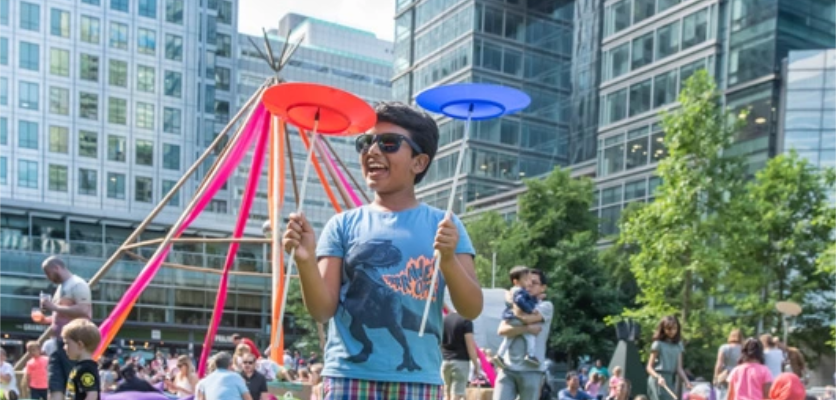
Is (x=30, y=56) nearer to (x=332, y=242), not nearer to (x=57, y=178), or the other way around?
(x=57, y=178)

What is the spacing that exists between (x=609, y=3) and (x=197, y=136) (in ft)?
95.5

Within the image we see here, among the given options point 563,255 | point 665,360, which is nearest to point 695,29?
point 563,255

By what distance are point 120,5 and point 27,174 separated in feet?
36.6

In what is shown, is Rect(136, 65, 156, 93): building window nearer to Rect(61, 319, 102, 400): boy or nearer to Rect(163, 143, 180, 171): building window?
Rect(163, 143, 180, 171): building window

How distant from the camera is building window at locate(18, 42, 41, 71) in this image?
5091cm

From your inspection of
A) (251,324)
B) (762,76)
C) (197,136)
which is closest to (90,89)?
(197,136)

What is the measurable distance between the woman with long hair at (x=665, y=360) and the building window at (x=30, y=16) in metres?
49.0

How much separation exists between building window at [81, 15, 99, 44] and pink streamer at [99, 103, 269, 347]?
42.2 meters

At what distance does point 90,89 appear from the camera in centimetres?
5331

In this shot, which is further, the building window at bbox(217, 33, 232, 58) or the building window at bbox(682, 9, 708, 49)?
the building window at bbox(217, 33, 232, 58)

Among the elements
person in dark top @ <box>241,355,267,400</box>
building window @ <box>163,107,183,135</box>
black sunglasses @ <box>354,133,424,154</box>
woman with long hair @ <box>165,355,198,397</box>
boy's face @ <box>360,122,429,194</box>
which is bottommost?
woman with long hair @ <box>165,355,198,397</box>

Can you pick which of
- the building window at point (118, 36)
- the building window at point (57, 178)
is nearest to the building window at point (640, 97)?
the building window at point (118, 36)

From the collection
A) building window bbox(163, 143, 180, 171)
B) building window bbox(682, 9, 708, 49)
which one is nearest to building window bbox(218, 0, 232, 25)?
building window bbox(163, 143, 180, 171)

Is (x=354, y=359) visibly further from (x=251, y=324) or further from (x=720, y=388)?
(x=251, y=324)
